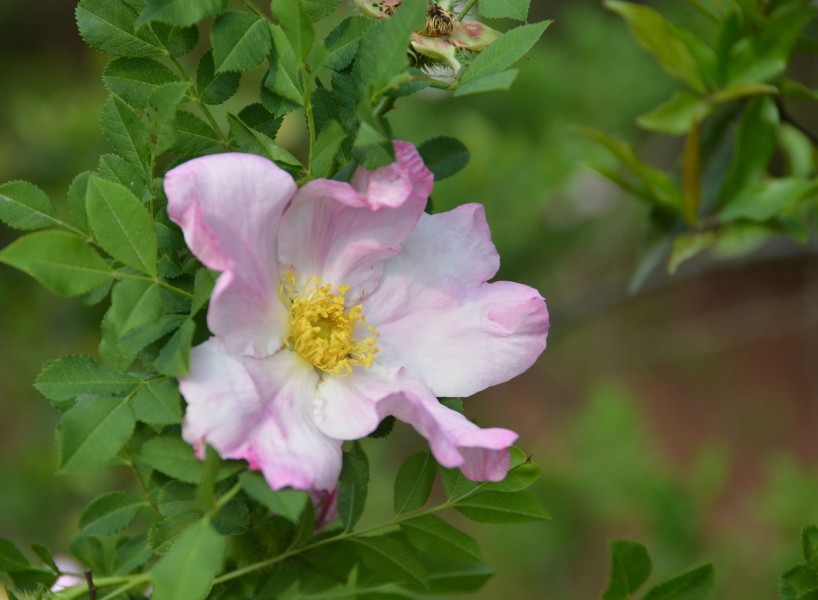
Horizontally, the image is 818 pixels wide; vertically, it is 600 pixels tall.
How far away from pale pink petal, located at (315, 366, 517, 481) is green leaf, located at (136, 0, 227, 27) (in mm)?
285

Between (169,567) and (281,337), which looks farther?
(281,337)

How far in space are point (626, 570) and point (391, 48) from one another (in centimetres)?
44

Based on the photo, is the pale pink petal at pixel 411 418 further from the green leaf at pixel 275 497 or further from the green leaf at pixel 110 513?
the green leaf at pixel 110 513

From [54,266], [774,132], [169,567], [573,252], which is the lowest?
[573,252]

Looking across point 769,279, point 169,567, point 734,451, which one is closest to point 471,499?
point 169,567

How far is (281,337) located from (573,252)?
Answer: 6.40ft

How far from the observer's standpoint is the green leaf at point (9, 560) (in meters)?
0.75

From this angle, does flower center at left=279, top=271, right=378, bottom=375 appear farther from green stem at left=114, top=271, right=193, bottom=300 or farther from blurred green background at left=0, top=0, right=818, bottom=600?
blurred green background at left=0, top=0, right=818, bottom=600

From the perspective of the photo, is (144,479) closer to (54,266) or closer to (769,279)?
(54,266)

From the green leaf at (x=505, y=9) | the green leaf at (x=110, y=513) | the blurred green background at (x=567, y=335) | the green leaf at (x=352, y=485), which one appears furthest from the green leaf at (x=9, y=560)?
the blurred green background at (x=567, y=335)

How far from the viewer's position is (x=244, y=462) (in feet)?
2.03

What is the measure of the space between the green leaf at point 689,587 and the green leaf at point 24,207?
553 mm

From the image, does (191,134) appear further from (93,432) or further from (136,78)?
(93,432)

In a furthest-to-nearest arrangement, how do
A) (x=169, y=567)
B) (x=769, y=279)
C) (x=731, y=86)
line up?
(x=769, y=279) < (x=731, y=86) < (x=169, y=567)
